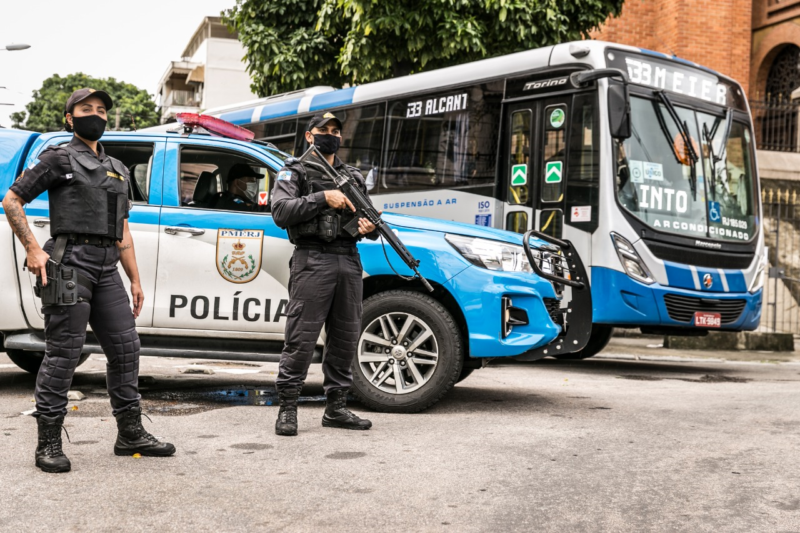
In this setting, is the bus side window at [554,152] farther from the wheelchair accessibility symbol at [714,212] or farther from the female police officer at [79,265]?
the female police officer at [79,265]

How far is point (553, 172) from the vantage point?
9.58 metres

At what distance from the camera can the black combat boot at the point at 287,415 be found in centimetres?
529

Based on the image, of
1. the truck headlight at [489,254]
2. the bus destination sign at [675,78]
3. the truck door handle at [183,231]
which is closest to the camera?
the truck headlight at [489,254]

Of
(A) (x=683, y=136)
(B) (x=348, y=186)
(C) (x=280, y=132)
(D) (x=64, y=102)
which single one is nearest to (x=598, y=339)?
(A) (x=683, y=136)

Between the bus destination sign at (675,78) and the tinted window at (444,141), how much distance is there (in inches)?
56.7

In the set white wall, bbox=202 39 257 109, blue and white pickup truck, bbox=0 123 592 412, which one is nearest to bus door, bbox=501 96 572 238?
blue and white pickup truck, bbox=0 123 592 412

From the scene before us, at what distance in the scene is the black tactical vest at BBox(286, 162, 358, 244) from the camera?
17.5ft

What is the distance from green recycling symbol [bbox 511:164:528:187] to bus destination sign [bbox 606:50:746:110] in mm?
1391

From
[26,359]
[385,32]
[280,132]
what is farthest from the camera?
[385,32]

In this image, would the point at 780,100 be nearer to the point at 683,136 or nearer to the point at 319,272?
the point at 683,136

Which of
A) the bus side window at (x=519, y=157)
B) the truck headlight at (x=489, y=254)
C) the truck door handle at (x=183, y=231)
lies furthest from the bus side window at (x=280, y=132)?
the truck headlight at (x=489, y=254)

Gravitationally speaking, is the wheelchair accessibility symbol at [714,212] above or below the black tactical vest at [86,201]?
above

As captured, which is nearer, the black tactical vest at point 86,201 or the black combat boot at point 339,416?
the black tactical vest at point 86,201

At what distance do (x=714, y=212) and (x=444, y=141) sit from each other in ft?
10.2
